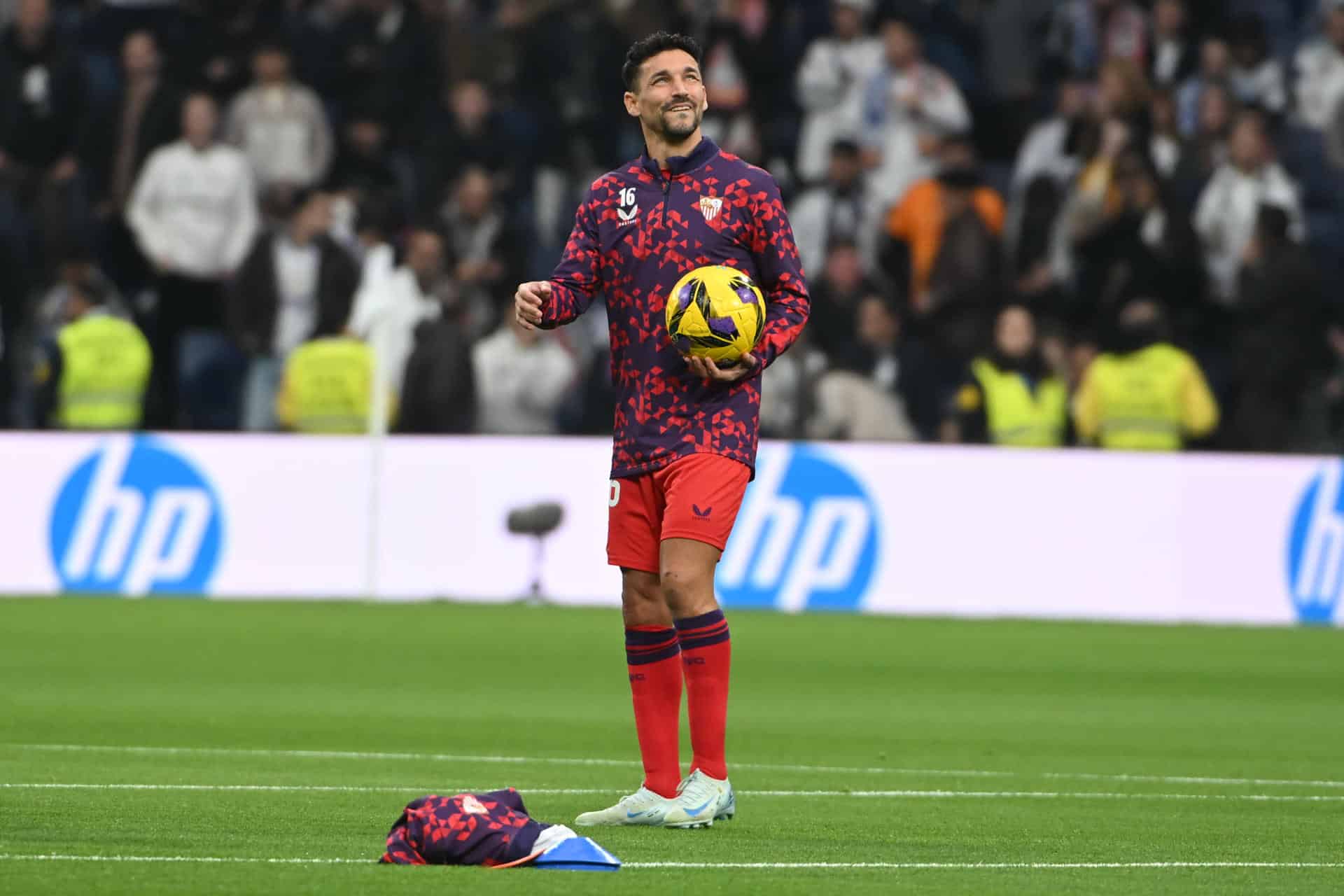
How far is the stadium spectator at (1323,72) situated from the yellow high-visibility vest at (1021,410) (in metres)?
4.29

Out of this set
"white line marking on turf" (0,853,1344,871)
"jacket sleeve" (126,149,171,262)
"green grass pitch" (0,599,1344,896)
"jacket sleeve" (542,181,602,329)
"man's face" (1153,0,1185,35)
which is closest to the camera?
"white line marking on turf" (0,853,1344,871)

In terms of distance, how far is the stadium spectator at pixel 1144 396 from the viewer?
20.6 meters

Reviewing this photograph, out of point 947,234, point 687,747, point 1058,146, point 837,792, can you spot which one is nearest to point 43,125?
point 947,234

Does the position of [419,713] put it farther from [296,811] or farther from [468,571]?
[468,571]

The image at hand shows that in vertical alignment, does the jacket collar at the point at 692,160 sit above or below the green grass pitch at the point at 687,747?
above

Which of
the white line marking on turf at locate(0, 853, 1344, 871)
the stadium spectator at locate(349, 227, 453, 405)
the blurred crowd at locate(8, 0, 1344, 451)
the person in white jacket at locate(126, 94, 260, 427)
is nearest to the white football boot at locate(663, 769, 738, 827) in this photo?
the white line marking on turf at locate(0, 853, 1344, 871)

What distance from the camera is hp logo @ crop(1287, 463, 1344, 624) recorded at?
19453mm

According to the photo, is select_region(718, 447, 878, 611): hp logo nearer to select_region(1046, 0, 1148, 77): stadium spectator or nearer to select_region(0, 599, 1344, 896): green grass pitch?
select_region(0, 599, 1344, 896): green grass pitch

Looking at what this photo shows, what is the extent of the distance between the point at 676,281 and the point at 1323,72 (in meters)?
15.8

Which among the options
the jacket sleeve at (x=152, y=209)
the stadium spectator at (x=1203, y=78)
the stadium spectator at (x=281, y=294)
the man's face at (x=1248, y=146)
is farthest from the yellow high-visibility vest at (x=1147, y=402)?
the jacket sleeve at (x=152, y=209)

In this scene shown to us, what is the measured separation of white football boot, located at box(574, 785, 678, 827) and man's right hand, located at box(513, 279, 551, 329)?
1626 millimetres

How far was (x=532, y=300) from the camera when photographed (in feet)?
28.7

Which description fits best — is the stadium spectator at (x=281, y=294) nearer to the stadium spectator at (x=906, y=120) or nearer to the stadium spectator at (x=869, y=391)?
the stadium spectator at (x=869, y=391)

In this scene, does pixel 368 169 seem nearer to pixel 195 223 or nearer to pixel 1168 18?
pixel 195 223
